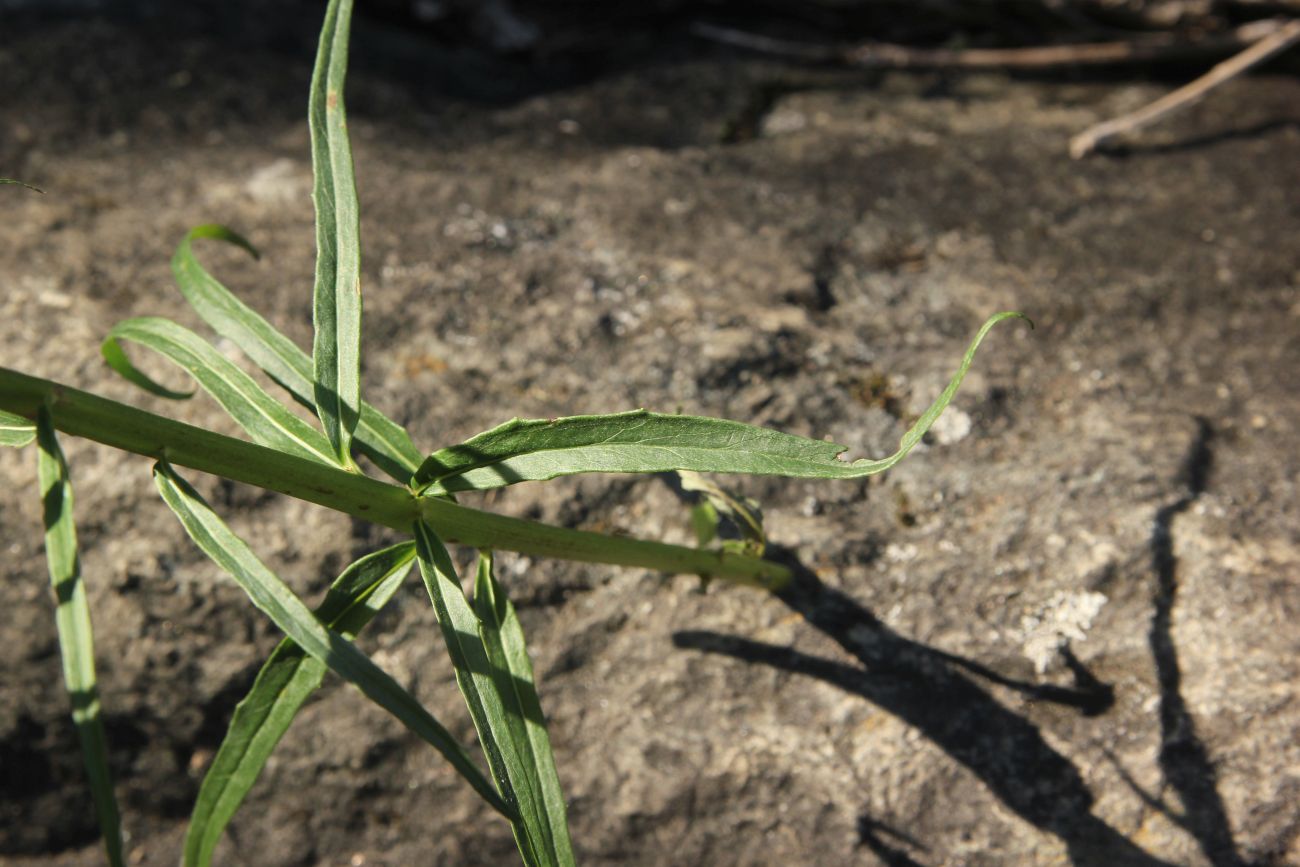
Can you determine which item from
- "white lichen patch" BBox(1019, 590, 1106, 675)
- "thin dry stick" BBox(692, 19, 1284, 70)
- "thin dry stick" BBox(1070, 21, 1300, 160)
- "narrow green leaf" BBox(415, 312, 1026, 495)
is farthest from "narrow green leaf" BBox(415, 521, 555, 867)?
"thin dry stick" BBox(692, 19, 1284, 70)

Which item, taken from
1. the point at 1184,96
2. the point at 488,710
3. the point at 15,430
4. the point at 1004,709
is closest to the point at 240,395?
the point at 15,430

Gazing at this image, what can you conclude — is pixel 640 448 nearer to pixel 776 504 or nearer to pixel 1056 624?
pixel 776 504

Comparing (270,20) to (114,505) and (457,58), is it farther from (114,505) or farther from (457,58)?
(114,505)

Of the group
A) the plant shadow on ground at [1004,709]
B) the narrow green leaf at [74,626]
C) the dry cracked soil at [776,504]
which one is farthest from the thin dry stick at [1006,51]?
the narrow green leaf at [74,626]

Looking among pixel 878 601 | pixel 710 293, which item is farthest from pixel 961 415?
pixel 710 293

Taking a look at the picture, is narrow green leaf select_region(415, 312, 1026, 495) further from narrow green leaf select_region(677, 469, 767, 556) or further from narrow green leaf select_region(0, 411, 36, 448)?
narrow green leaf select_region(0, 411, 36, 448)

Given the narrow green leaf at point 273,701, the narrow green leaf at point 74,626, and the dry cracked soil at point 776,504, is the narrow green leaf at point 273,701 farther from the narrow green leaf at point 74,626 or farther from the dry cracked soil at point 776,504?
the dry cracked soil at point 776,504
